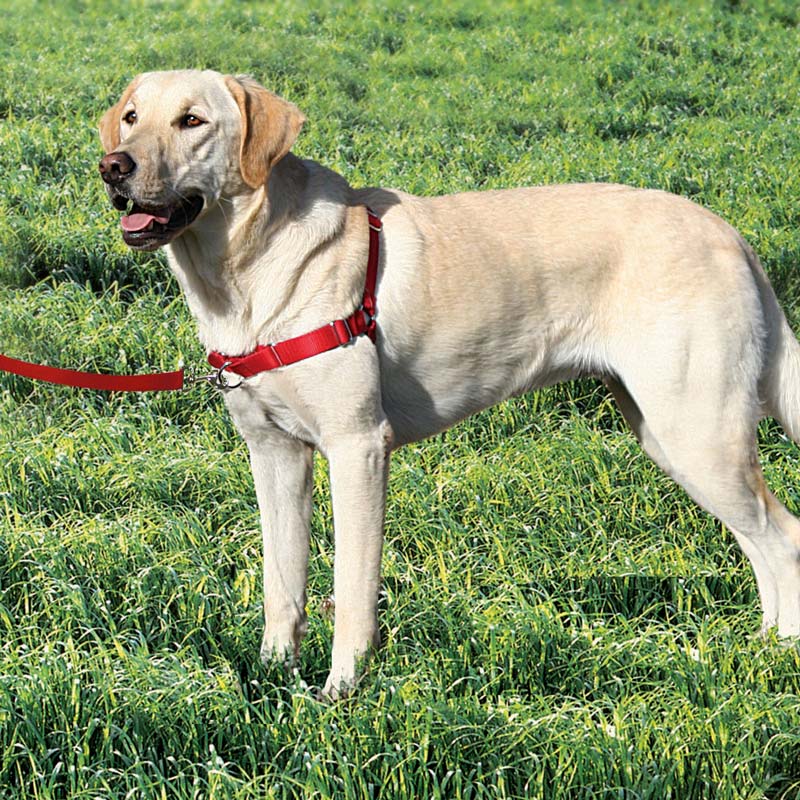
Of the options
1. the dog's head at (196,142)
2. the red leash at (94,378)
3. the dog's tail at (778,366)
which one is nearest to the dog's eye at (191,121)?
the dog's head at (196,142)

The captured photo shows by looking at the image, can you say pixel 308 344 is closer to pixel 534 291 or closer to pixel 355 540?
pixel 355 540

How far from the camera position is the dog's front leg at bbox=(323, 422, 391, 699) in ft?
11.4

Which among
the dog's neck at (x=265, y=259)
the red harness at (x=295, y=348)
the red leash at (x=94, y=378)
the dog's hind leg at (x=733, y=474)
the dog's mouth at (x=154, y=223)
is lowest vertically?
the dog's hind leg at (x=733, y=474)

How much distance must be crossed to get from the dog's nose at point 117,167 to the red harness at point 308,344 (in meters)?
0.65

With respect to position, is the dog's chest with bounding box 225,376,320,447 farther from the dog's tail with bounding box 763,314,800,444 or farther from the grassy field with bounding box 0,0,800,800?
the dog's tail with bounding box 763,314,800,444

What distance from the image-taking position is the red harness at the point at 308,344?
11.2ft

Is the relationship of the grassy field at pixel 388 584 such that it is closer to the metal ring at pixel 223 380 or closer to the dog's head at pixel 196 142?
the metal ring at pixel 223 380

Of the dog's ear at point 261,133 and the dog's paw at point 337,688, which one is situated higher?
the dog's ear at point 261,133

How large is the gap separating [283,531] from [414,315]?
2.77ft

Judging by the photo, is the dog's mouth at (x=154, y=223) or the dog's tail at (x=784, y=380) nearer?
the dog's mouth at (x=154, y=223)

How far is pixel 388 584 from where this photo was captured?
4.11m

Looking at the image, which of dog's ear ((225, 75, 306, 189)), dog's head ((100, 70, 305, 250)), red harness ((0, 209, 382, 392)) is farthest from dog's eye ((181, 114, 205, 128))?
red harness ((0, 209, 382, 392))

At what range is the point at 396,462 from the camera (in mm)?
4883

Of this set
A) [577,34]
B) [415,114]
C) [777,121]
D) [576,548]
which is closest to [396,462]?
[576,548]
